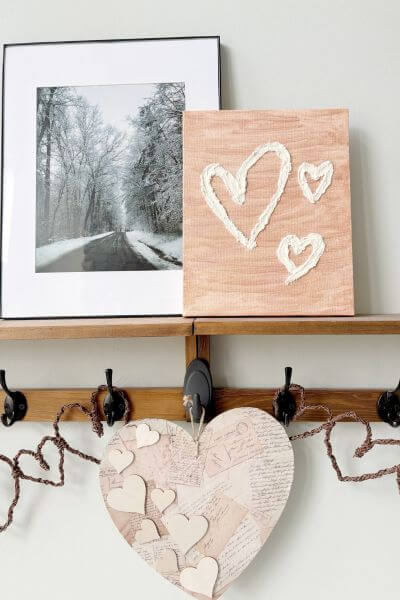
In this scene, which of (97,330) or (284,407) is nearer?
(97,330)

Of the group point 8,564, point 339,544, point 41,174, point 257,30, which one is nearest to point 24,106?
point 41,174

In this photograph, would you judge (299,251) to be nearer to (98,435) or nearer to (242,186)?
(242,186)

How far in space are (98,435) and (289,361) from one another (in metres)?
0.37

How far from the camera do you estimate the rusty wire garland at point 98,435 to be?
91 centimetres

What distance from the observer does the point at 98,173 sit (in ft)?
3.18

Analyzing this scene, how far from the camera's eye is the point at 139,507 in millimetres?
896

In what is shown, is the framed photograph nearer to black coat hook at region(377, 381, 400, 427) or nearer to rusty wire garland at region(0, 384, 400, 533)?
rusty wire garland at region(0, 384, 400, 533)

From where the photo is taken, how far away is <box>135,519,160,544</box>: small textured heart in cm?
89

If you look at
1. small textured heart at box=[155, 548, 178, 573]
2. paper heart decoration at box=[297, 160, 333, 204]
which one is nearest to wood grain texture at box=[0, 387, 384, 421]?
small textured heart at box=[155, 548, 178, 573]

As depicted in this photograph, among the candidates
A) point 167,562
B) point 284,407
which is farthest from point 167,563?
point 284,407

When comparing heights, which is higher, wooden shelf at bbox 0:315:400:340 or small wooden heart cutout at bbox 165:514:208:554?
wooden shelf at bbox 0:315:400:340

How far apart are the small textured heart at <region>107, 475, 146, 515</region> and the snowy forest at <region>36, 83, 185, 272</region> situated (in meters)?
0.36

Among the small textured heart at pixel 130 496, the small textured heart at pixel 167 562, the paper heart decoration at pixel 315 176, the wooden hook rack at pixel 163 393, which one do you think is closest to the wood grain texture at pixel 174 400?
the wooden hook rack at pixel 163 393

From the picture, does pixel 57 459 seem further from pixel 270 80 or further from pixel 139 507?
pixel 270 80
